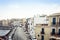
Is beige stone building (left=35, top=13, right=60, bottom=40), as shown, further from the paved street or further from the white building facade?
the paved street

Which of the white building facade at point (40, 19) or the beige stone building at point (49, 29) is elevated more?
the white building facade at point (40, 19)

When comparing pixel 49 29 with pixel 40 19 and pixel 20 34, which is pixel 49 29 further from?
pixel 20 34

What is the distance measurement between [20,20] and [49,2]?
29.9 inches

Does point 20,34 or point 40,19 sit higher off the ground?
point 40,19

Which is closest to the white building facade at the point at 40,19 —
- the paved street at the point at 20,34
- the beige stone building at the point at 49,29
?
the beige stone building at the point at 49,29

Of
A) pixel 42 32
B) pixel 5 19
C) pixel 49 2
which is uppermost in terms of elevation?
pixel 49 2

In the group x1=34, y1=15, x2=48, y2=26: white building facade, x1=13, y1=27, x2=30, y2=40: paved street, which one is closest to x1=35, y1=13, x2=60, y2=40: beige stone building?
x1=34, y1=15, x2=48, y2=26: white building facade

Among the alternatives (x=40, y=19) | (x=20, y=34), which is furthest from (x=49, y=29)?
(x=20, y=34)

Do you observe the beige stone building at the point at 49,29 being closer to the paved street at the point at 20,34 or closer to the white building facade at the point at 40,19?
the white building facade at the point at 40,19

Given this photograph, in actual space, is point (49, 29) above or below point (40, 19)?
below

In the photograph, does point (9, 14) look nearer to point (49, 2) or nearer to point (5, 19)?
point (5, 19)

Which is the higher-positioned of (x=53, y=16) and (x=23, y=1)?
(x=23, y=1)

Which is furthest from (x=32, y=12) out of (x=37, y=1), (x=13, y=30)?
(x=13, y=30)

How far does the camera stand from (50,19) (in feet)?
16.7
